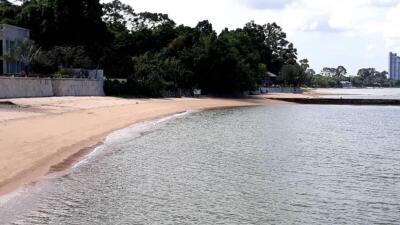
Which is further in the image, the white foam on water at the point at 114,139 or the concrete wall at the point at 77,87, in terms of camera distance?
the concrete wall at the point at 77,87

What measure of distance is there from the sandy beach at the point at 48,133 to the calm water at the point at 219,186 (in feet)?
2.74

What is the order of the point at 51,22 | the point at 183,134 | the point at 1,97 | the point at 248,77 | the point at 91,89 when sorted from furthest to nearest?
the point at 248,77 → the point at 51,22 → the point at 91,89 → the point at 1,97 → the point at 183,134

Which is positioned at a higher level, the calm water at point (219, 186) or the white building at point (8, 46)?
the white building at point (8, 46)

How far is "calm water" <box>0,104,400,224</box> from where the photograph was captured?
44.6 ft

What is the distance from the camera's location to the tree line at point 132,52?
71225 mm

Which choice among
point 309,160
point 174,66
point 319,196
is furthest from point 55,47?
point 319,196

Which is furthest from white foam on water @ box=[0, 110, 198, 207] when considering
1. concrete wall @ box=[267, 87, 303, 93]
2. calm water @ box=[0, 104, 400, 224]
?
concrete wall @ box=[267, 87, 303, 93]

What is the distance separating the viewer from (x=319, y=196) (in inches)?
637

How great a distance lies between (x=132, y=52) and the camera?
91375 mm

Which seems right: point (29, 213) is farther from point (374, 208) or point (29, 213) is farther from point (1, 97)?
point (1, 97)

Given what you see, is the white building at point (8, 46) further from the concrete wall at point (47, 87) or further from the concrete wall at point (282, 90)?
the concrete wall at point (282, 90)

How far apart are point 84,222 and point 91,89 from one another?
52.1 m

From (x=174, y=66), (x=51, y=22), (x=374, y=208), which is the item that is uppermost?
(x=51, y=22)

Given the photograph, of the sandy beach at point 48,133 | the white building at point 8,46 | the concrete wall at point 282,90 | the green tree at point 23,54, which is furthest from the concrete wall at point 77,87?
the concrete wall at point 282,90
